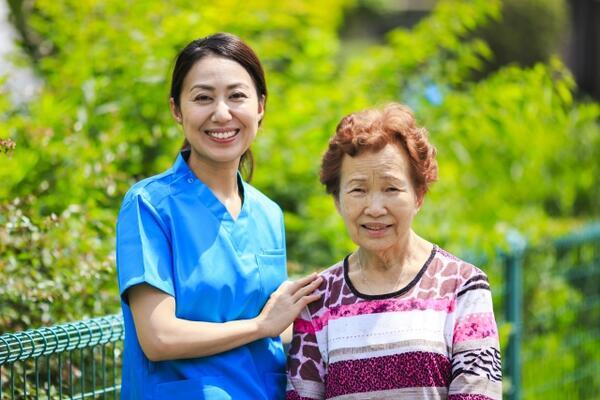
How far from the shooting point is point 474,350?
256 centimetres

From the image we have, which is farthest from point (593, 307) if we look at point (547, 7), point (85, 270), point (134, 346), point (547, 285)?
point (547, 7)

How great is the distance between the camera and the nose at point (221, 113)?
2.67 meters

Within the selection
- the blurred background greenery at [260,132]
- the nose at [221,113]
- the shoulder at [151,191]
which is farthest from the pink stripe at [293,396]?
the blurred background greenery at [260,132]

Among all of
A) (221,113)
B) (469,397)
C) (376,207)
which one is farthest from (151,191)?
(469,397)

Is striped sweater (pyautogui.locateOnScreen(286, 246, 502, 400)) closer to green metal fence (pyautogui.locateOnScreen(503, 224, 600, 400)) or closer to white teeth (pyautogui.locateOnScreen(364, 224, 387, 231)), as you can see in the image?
white teeth (pyautogui.locateOnScreen(364, 224, 387, 231))

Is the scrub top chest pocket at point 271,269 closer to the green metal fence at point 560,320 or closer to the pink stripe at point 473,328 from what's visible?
the pink stripe at point 473,328

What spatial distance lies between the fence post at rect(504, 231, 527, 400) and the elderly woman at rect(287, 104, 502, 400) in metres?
2.55

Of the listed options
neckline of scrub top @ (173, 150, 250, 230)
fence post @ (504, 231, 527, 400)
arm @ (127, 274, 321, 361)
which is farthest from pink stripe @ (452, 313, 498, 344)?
fence post @ (504, 231, 527, 400)

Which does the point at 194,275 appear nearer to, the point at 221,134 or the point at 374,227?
the point at 221,134

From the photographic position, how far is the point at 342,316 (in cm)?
269

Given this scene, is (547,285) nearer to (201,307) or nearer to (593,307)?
(593,307)

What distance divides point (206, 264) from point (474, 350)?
2.38 ft

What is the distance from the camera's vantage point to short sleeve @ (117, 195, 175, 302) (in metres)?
2.51

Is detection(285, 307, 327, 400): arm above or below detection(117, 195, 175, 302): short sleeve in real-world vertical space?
below
